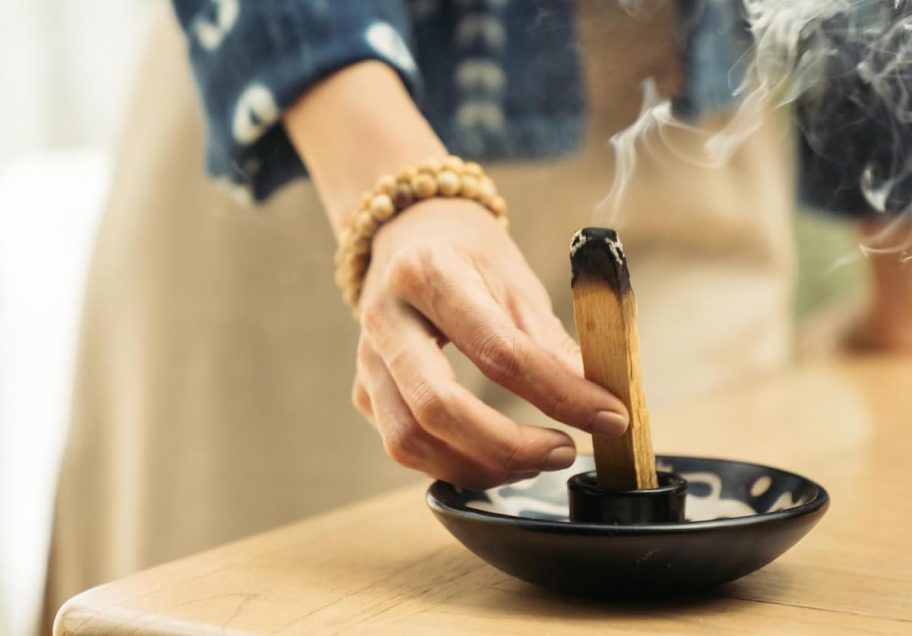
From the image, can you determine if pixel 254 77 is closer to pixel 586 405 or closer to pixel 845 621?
pixel 586 405

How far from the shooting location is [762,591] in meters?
0.58

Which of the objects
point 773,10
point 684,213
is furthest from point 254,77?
point 684,213

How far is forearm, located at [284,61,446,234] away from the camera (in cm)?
76

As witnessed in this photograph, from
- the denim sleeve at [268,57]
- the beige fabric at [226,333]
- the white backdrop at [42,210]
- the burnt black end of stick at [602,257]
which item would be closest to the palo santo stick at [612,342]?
the burnt black end of stick at [602,257]

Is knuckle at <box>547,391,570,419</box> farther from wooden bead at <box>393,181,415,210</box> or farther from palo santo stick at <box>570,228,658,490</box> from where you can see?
wooden bead at <box>393,181,415,210</box>

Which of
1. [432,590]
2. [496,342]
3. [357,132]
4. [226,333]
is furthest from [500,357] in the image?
[226,333]

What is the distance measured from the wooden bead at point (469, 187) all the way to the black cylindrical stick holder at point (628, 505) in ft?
0.74

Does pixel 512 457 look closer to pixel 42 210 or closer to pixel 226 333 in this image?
pixel 226 333

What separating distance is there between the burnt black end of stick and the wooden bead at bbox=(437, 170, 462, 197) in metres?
0.18

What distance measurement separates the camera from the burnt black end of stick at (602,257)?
1.79 ft

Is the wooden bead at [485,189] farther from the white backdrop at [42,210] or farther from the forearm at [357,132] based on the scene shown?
the white backdrop at [42,210]

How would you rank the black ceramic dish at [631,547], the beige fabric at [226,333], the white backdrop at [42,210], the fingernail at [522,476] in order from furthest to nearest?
the white backdrop at [42,210] → the beige fabric at [226,333] → the fingernail at [522,476] → the black ceramic dish at [631,547]

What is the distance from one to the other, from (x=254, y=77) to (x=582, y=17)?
41cm

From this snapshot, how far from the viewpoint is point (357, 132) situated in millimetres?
774
